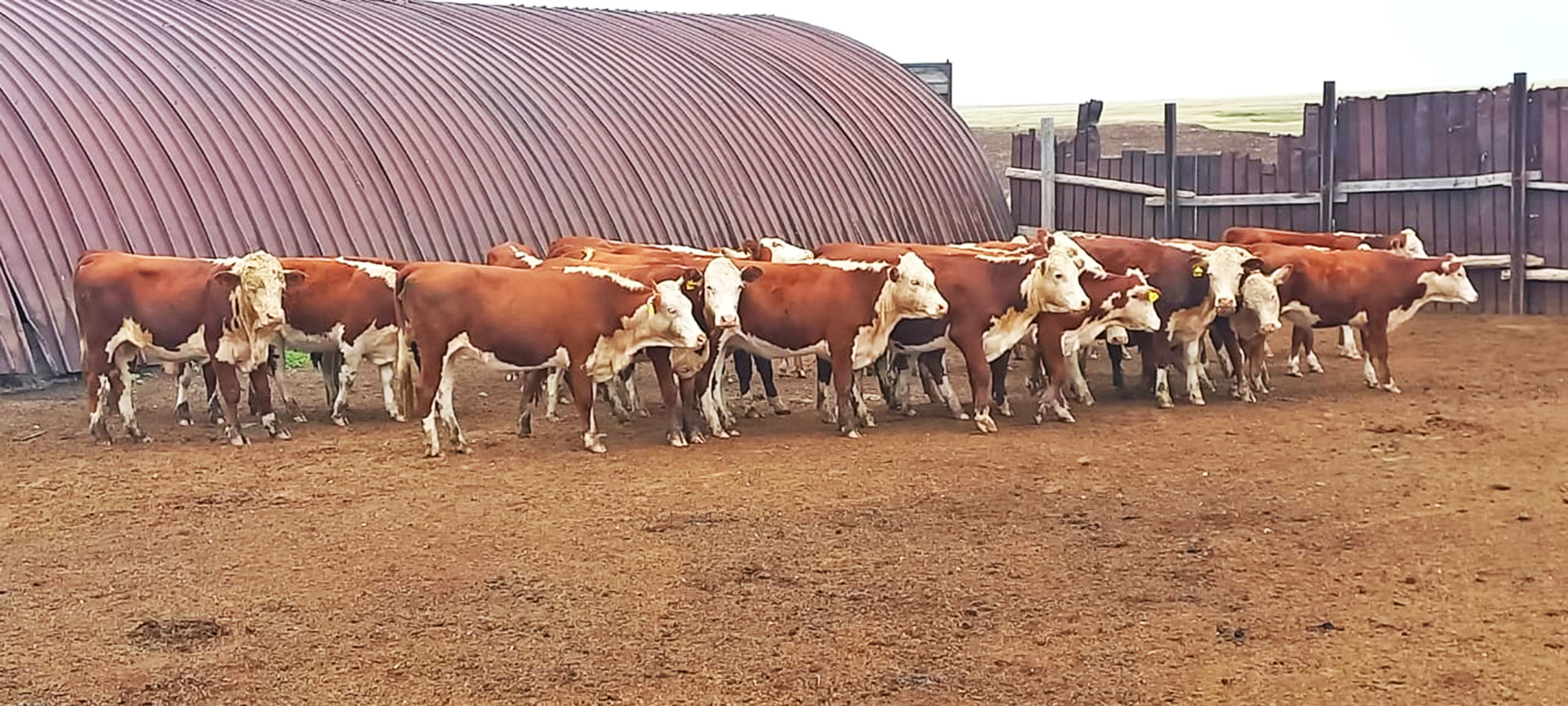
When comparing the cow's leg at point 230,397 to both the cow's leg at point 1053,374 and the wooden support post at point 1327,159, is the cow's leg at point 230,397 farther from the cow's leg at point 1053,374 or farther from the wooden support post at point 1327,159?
the wooden support post at point 1327,159

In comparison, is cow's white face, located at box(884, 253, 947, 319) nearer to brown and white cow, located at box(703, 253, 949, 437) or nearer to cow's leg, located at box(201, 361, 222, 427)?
brown and white cow, located at box(703, 253, 949, 437)

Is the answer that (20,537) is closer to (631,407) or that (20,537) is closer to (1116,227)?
(631,407)

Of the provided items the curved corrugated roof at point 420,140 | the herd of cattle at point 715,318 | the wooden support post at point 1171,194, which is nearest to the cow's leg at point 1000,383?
the herd of cattle at point 715,318

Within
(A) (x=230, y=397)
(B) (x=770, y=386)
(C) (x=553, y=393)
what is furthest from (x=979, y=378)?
(A) (x=230, y=397)

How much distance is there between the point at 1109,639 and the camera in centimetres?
599

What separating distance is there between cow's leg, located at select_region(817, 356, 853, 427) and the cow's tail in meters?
2.80

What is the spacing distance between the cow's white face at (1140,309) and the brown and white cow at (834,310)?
63.3 inches

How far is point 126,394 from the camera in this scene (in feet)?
35.7

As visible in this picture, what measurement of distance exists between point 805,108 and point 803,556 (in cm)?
1577

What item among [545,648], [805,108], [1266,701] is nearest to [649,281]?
[545,648]

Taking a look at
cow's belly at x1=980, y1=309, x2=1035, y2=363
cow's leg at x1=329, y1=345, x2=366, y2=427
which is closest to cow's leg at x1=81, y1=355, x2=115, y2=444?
cow's leg at x1=329, y1=345, x2=366, y2=427

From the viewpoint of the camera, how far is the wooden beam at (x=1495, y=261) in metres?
18.3

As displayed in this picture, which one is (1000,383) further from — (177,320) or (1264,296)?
(177,320)

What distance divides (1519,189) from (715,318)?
38.3 feet
